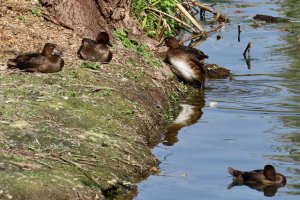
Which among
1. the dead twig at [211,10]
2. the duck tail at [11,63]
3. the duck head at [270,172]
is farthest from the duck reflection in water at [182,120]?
the dead twig at [211,10]

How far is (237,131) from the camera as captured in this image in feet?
47.1

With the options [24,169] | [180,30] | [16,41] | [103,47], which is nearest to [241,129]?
[103,47]

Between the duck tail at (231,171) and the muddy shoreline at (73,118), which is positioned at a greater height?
the muddy shoreline at (73,118)

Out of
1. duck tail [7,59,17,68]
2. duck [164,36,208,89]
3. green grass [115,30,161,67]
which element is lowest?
duck [164,36,208,89]

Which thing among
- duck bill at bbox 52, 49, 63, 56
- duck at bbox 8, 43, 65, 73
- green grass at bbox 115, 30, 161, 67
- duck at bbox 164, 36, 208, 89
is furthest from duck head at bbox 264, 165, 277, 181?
duck at bbox 164, 36, 208, 89

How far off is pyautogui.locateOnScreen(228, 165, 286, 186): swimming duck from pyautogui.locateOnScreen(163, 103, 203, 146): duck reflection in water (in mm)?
1925

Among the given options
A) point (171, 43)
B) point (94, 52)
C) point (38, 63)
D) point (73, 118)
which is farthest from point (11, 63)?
point (171, 43)

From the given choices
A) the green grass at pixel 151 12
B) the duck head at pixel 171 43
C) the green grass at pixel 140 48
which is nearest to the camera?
the green grass at pixel 140 48

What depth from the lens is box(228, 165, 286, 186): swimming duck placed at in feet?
38.2

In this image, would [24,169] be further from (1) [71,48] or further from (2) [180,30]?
(2) [180,30]

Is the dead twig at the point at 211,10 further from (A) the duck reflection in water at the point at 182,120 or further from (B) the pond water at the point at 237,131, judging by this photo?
(A) the duck reflection in water at the point at 182,120

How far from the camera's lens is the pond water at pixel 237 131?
1162 cm

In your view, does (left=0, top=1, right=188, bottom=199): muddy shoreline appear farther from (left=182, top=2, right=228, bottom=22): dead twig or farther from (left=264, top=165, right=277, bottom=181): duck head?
(left=182, top=2, right=228, bottom=22): dead twig

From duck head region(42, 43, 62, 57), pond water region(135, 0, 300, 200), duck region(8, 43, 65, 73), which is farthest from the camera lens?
duck head region(42, 43, 62, 57)
